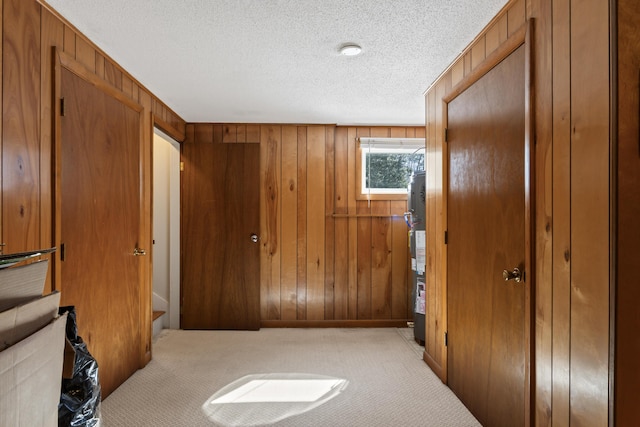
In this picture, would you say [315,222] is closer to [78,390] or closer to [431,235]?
[431,235]

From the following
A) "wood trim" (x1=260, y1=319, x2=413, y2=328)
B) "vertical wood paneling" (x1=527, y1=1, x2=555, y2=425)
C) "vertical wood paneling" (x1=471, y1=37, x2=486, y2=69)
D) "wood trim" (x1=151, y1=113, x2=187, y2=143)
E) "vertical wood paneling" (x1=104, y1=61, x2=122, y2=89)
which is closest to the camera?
"vertical wood paneling" (x1=527, y1=1, x2=555, y2=425)

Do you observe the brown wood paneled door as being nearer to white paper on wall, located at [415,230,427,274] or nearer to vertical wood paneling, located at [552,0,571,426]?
white paper on wall, located at [415,230,427,274]

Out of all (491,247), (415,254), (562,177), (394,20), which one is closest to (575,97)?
(562,177)

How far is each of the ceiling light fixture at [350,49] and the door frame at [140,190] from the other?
60.5 inches

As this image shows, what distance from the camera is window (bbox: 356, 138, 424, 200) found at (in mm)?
4016

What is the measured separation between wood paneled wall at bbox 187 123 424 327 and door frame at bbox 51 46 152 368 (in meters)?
1.25

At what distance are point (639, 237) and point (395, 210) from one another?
2.86 metres

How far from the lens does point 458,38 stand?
6.79 feet

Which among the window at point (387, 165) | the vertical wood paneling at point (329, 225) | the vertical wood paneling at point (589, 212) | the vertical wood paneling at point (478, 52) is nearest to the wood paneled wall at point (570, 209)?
the vertical wood paneling at point (589, 212)

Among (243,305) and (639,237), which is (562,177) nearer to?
(639,237)

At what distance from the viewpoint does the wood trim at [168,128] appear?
307 cm

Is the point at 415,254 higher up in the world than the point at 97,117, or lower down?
lower down

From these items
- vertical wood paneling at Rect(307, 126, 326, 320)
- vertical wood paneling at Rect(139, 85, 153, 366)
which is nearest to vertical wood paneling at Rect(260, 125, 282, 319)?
vertical wood paneling at Rect(307, 126, 326, 320)

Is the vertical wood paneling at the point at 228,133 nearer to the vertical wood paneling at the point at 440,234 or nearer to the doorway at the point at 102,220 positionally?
the doorway at the point at 102,220
